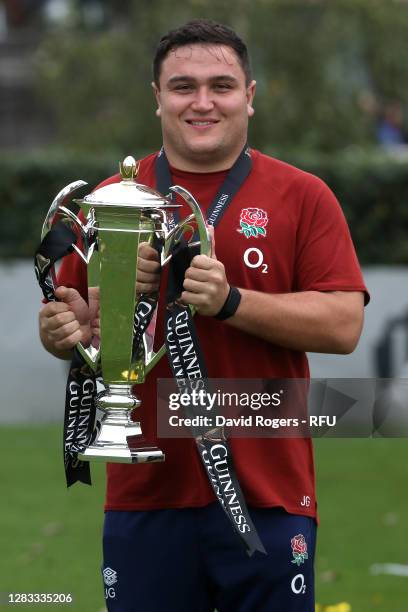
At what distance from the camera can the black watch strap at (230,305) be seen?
11.7 ft

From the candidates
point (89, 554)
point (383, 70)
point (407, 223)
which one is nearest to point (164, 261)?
point (89, 554)

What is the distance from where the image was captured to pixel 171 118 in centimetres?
383

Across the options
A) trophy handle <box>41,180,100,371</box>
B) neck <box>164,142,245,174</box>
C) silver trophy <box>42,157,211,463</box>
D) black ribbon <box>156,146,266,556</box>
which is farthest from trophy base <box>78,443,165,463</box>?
neck <box>164,142,245,174</box>

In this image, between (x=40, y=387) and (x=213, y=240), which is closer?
(x=213, y=240)

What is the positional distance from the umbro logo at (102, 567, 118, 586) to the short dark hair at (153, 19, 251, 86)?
1320 millimetres

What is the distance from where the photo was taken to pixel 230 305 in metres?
3.58

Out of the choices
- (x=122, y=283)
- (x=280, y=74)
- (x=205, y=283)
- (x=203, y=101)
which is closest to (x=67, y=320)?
(x=122, y=283)

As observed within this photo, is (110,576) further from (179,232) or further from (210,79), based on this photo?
(210,79)

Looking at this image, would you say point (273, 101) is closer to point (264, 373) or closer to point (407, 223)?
point (407, 223)

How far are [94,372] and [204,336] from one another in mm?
301

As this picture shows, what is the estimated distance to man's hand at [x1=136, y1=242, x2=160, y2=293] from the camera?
3.67m

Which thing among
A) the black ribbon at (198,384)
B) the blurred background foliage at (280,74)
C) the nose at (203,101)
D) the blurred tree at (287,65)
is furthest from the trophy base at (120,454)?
the blurred tree at (287,65)

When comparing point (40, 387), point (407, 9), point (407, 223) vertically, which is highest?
point (407, 9)

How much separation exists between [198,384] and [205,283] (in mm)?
300
